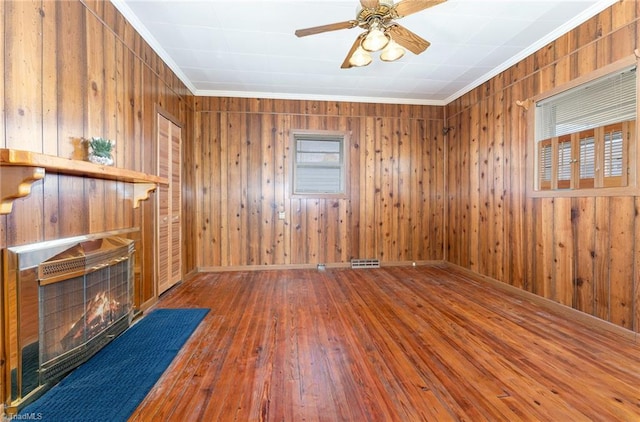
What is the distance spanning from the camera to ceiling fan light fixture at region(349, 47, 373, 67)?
2.43 metres

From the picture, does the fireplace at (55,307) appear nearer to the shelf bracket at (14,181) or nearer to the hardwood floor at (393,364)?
the shelf bracket at (14,181)

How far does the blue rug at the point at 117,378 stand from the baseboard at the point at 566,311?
147 inches

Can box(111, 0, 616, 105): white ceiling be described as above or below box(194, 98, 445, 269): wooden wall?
above

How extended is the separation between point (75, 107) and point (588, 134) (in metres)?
4.46

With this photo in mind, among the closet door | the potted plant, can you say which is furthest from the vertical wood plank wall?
the closet door

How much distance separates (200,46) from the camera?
3219mm

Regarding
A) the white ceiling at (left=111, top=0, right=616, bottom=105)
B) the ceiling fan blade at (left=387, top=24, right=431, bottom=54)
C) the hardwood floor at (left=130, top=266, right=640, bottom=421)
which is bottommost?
the hardwood floor at (left=130, top=266, right=640, bottom=421)

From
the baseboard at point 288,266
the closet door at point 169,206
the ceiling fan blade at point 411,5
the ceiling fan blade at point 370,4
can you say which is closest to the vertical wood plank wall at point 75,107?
the closet door at point 169,206

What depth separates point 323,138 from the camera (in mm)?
4938

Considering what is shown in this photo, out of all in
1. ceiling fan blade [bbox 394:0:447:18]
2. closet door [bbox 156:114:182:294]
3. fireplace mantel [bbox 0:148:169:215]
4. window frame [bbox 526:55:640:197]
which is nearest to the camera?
fireplace mantel [bbox 0:148:169:215]

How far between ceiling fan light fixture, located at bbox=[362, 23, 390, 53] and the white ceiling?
64cm

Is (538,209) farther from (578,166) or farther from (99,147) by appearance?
(99,147)

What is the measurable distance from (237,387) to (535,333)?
2.55m

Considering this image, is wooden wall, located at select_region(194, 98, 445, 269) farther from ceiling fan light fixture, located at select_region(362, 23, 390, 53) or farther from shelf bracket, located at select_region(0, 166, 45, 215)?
shelf bracket, located at select_region(0, 166, 45, 215)
